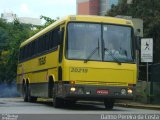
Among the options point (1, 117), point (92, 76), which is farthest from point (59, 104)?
point (1, 117)

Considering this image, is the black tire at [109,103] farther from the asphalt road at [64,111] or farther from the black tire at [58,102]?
the black tire at [58,102]

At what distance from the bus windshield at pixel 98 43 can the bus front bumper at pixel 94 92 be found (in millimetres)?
1039

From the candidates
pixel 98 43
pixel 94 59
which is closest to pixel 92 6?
pixel 98 43

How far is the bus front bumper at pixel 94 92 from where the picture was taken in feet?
63.8

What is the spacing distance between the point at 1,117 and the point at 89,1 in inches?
4980

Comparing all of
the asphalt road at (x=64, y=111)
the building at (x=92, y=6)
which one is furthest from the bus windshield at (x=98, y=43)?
the building at (x=92, y=6)

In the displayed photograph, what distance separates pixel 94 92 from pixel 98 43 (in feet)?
6.03

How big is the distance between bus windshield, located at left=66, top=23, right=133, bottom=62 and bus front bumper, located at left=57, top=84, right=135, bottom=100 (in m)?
1.04

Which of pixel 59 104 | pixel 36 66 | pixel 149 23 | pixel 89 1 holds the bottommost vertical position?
pixel 59 104

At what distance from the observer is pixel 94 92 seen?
1958cm

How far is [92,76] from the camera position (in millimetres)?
19750

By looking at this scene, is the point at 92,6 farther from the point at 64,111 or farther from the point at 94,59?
the point at 64,111

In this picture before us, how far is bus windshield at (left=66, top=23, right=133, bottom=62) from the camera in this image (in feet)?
65.0

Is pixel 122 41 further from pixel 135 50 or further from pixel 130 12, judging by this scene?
pixel 130 12
